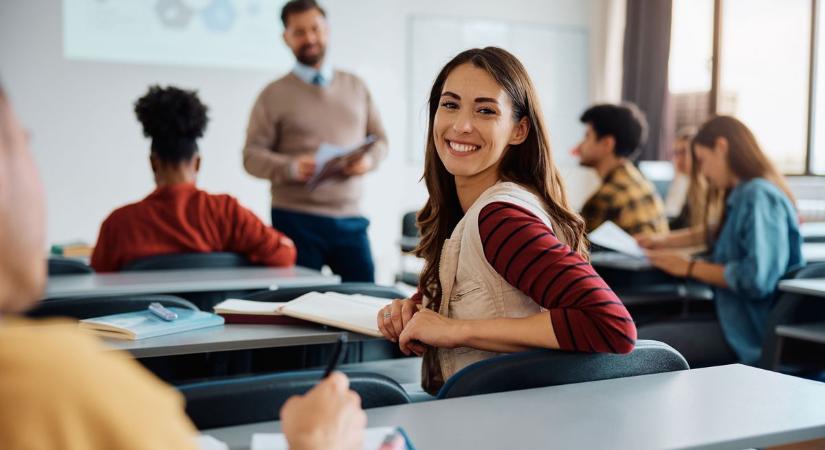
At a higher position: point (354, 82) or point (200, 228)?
point (354, 82)

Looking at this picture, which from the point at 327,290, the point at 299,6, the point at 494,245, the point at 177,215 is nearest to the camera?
the point at 494,245

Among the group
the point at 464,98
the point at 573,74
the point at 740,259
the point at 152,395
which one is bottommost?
the point at 740,259

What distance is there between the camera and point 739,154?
Answer: 3227mm

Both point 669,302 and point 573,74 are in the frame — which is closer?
point 669,302

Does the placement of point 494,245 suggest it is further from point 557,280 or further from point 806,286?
point 806,286

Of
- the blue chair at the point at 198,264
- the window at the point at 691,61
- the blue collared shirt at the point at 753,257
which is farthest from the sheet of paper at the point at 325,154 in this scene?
the window at the point at 691,61

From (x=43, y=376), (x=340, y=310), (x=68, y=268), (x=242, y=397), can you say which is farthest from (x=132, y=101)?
(x=43, y=376)

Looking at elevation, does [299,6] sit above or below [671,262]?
above

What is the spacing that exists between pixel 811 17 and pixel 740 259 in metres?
4.30

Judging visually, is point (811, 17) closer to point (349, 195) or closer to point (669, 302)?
point (669, 302)

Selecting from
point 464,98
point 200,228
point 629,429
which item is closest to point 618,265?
point 200,228

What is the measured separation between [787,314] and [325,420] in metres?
2.50

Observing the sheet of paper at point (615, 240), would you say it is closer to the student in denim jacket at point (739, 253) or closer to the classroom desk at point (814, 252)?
the student in denim jacket at point (739, 253)

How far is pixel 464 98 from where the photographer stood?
1.78 m
